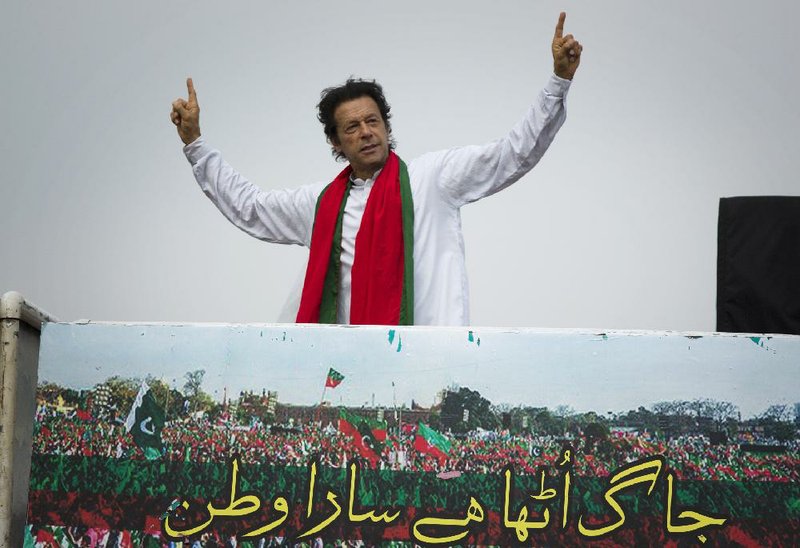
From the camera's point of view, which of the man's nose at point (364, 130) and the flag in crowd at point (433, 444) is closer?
the flag in crowd at point (433, 444)

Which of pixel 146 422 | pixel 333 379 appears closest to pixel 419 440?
pixel 333 379

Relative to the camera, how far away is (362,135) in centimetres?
320

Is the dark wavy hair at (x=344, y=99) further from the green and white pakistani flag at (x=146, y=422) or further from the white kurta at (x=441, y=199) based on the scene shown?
the green and white pakistani flag at (x=146, y=422)

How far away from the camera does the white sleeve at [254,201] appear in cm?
329

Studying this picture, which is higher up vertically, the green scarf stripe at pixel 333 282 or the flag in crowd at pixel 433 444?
the green scarf stripe at pixel 333 282

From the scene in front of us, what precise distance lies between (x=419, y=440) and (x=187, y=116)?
1372 mm

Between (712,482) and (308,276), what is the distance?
1188 millimetres

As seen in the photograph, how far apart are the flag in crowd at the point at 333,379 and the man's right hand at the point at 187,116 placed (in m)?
1.23

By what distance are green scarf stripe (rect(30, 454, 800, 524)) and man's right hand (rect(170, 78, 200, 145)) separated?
123 centimetres

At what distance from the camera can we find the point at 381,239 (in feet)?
9.81

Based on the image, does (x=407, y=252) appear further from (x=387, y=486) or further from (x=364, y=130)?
(x=387, y=486)

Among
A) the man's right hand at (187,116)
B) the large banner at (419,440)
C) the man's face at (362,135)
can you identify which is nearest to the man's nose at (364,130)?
the man's face at (362,135)

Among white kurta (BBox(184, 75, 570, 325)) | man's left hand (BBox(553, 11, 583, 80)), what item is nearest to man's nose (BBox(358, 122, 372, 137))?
white kurta (BBox(184, 75, 570, 325))

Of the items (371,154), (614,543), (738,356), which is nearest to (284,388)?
(614,543)
